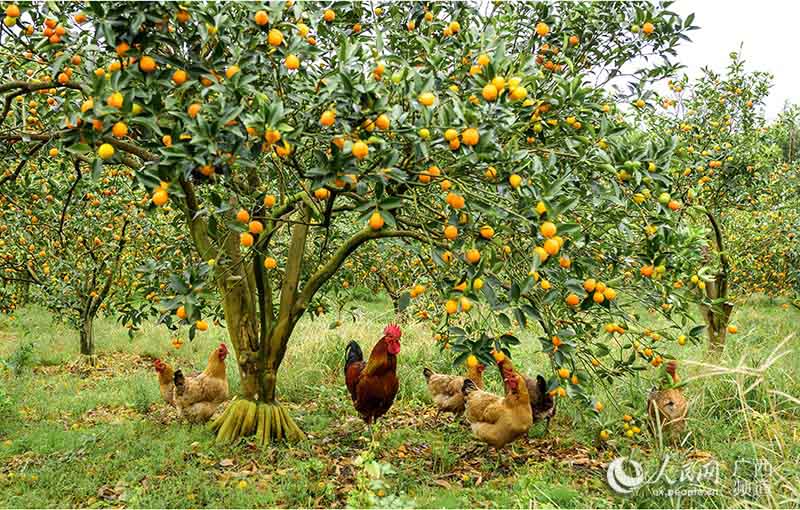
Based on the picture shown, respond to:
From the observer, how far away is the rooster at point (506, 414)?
469 cm

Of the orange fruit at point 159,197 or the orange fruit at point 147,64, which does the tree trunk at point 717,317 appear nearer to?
the orange fruit at point 159,197

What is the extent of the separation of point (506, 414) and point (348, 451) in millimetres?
1354

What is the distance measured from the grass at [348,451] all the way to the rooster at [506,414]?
0.83 ft

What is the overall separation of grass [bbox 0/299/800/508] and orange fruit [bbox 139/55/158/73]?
7.10 feet

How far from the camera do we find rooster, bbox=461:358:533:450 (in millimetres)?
4688

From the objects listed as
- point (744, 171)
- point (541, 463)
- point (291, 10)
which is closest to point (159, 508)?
point (541, 463)

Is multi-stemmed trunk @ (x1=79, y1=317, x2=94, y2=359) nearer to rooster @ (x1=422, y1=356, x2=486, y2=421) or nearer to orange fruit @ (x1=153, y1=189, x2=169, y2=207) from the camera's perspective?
rooster @ (x1=422, y1=356, x2=486, y2=421)

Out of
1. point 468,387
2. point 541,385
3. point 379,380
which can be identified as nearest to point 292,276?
point 379,380

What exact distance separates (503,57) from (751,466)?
11.4ft

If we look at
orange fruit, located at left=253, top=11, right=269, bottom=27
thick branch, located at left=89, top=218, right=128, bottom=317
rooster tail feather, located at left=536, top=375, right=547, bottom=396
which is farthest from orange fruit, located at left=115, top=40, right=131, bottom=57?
thick branch, located at left=89, top=218, right=128, bottom=317

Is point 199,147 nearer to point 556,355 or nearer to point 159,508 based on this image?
→ point 556,355

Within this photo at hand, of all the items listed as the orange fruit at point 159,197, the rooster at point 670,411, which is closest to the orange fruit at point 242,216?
the orange fruit at point 159,197

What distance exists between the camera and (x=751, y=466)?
14.3 feet

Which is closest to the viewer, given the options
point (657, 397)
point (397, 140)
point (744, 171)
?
point (397, 140)
